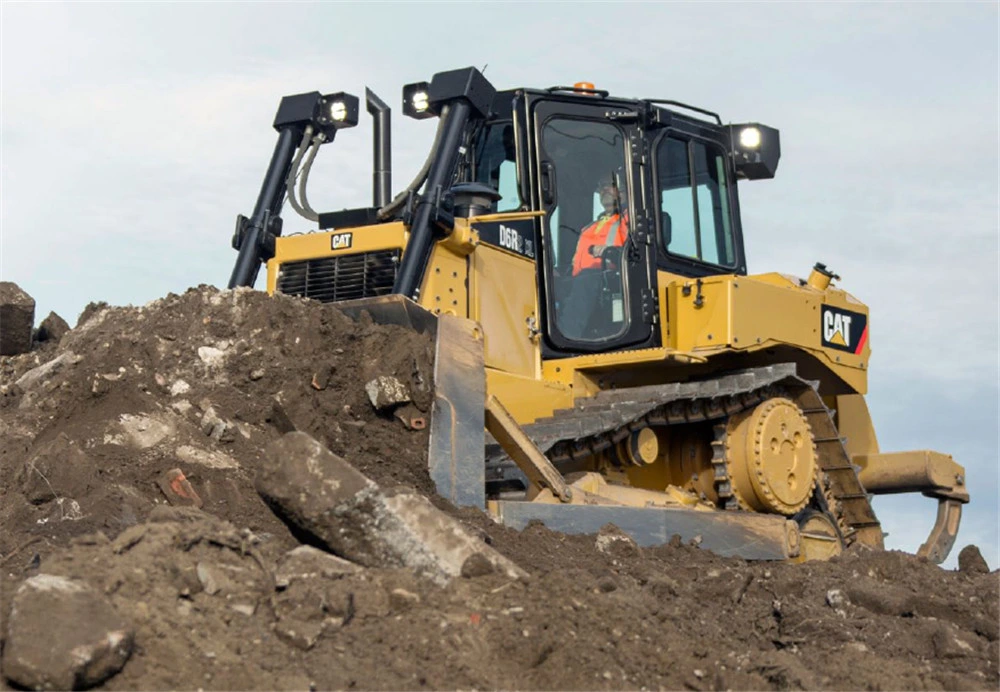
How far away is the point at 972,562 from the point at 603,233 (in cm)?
296

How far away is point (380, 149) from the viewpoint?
→ 354 inches

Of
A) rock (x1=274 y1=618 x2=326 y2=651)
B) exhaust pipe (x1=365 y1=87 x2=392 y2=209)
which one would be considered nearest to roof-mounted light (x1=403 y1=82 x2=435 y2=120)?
exhaust pipe (x1=365 y1=87 x2=392 y2=209)

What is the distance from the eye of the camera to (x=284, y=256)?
28.5 ft

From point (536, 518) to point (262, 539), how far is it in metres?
2.02

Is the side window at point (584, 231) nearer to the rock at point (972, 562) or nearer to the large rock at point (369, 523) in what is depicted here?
the rock at point (972, 562)

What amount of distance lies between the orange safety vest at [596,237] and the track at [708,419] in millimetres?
824

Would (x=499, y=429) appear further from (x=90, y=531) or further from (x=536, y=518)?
(x=90, y=531)

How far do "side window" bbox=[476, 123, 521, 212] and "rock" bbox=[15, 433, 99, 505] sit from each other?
3421 millimetres

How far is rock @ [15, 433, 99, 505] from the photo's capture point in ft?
20.5

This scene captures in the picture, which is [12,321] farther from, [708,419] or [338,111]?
[708,419]

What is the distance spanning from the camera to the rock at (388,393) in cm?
707

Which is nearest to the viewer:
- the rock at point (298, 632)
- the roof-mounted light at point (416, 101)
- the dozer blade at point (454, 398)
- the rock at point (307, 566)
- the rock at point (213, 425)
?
the rock at point (298, 632)

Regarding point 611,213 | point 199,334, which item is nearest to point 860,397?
point 611,213

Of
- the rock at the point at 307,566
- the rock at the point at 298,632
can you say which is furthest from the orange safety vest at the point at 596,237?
the rock at the point at 298,632
